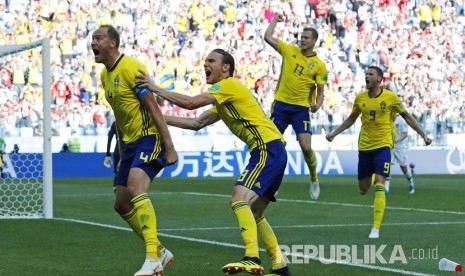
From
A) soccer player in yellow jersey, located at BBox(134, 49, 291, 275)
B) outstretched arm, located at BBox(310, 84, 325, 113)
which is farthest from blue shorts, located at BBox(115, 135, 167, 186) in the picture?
outstretched arm, located at BBox(310, 84, 325, 113)

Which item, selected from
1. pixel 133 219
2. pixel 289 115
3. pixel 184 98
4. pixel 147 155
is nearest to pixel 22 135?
pixel 289 115

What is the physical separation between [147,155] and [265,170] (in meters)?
1.10

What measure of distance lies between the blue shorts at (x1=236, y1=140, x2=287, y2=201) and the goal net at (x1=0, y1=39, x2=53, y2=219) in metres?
8.25

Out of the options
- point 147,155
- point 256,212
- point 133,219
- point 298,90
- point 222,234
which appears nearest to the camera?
point 256,212

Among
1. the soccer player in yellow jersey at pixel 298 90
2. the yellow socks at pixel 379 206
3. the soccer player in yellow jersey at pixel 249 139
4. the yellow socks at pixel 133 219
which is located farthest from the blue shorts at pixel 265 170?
the soccer player in yellow jersey at pixel 298 90

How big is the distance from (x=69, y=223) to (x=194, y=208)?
3.62 meters

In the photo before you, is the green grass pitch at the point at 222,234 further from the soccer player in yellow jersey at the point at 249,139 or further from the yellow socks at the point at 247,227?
the yellow socks at the point at 247,227

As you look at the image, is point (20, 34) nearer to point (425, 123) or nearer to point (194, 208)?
point (425, 123)

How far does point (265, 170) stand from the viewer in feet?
31.4

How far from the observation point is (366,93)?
15133 millimetres

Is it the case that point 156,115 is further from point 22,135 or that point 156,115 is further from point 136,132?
point 22,135

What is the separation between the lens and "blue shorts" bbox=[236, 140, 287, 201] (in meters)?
9.55

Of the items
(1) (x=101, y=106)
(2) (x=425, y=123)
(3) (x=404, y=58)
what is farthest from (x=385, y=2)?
(1) (x=101, y=106)

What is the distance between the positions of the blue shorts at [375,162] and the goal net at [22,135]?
516cm
